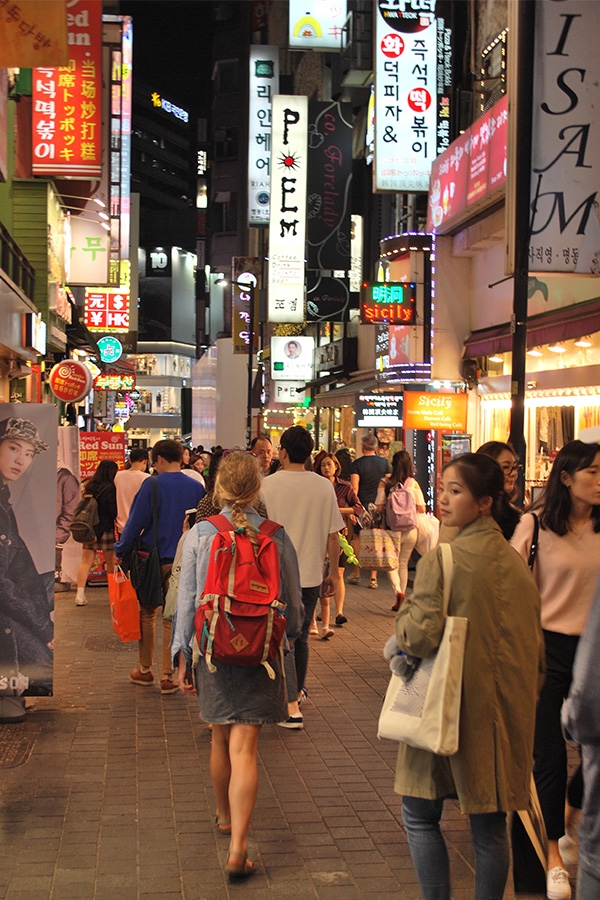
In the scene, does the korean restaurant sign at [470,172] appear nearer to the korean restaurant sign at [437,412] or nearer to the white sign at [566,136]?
the korean restaurant sign at [437,412]

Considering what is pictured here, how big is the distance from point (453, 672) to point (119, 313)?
33.6 metres

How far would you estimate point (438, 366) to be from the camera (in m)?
20.6

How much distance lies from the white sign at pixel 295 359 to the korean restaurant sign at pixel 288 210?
5794mm

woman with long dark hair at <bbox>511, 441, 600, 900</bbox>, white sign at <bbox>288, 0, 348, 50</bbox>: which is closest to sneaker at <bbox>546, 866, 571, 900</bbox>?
woman with long dark hair at <bbox>511, 441, 600, 900</bbox>

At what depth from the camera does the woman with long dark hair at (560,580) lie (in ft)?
15.9

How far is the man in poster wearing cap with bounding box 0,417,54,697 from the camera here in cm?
745

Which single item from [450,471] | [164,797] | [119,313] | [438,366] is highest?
[119,313]

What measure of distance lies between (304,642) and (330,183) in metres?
23.9

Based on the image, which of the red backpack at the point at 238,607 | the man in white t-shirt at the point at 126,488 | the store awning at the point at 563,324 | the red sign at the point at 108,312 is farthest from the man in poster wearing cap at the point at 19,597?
the red sign at the point at 108,312

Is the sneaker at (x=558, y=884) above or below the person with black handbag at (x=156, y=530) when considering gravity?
below

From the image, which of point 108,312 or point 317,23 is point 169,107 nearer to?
point 108,312

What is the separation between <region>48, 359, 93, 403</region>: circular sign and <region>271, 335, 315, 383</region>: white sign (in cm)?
1547

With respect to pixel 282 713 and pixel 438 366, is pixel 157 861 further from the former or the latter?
pixel 438 366

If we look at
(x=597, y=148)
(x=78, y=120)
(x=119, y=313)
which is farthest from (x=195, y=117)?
(x=597, y=148)
